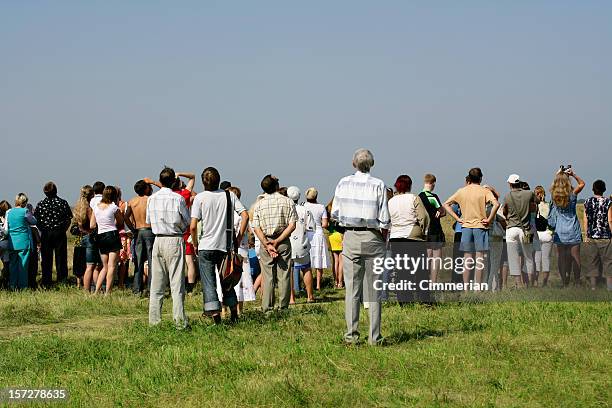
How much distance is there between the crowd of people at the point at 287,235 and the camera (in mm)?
9695

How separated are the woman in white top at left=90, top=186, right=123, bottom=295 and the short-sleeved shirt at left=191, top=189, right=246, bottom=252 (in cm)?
499

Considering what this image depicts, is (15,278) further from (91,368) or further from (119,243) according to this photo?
(91,368)

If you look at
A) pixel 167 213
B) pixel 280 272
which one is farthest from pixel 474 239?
pixel 167 213

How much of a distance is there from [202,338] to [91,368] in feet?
5.13

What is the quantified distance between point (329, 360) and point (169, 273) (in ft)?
11.4

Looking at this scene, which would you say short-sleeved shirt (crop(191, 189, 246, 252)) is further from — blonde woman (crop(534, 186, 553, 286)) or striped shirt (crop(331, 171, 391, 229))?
blonde woman (crop(534, 186, 553, 286))

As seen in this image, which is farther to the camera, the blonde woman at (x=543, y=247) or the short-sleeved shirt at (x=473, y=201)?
the blonde woman at (x=543, y=247)

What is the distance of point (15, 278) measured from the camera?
16859 mm

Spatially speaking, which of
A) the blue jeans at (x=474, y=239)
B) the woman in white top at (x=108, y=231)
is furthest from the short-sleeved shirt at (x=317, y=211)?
the woman in white top at (x=108, y=231)

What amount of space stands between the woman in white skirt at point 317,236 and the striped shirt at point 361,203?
651cm

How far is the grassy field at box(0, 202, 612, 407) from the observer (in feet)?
25.0

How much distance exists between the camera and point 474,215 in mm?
13758

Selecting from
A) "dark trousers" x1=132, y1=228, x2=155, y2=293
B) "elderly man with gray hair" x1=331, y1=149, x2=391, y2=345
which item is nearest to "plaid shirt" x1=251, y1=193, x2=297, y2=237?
"elderly man with gray hair" x1=331, y1=149, x2=391, y2=345

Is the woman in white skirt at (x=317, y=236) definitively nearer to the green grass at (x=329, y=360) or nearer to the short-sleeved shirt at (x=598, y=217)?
the green grass at (x=329, y=360)
